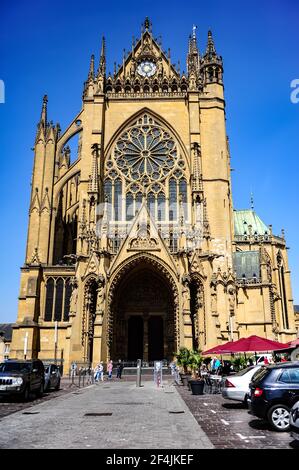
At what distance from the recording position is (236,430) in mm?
10000

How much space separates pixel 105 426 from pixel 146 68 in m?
39.4

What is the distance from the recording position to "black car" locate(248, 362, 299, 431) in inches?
402

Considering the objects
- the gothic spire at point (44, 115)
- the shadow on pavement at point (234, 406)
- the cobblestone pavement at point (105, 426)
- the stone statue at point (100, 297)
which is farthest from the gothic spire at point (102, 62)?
the shadow on pavement at point (234, 406)

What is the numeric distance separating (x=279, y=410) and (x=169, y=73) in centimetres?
3835

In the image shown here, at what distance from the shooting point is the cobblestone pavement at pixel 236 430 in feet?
27.4

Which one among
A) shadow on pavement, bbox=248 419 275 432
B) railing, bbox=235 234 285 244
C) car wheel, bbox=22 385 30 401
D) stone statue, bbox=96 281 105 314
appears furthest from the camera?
railing, bbox=235 234 285 244

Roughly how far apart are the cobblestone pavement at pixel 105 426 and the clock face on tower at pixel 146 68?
115 feet

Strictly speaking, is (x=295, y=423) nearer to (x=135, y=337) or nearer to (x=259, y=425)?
(x=259, y=425)

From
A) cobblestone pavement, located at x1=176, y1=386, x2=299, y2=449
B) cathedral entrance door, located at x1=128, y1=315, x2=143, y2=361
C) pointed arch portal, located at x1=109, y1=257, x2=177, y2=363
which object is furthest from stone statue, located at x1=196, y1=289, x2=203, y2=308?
cobblestone pavement, located at x1=176, y1=386, x2=299, y2=449

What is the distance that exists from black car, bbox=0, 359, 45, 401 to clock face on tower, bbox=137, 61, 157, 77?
106ft

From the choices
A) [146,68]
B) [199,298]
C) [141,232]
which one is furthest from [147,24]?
A: [199,298]

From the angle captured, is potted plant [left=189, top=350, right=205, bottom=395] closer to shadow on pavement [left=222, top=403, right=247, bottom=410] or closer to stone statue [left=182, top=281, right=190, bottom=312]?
shadow on pavement [left=222, top=403, right=247, bottom=410]

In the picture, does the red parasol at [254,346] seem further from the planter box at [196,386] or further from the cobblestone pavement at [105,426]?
the cobblestone pavement at [105,426]
